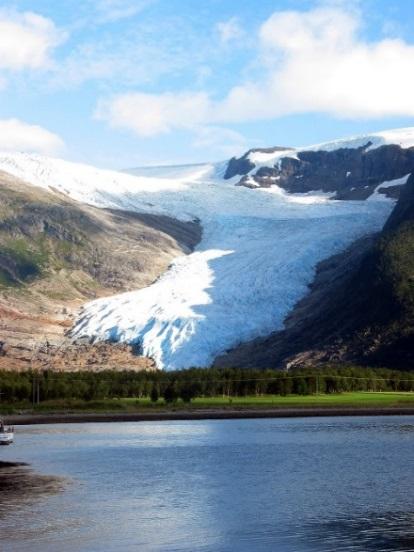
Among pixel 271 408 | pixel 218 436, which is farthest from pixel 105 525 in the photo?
pixel 271 408

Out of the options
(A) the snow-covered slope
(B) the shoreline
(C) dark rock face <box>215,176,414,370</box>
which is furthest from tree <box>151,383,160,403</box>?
(A) the snow-covered slope

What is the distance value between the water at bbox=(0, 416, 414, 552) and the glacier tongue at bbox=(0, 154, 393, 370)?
6458 cm

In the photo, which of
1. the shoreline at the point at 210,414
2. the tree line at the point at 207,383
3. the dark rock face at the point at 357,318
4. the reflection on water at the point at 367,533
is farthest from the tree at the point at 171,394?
the reflection on water at the point at 367,533

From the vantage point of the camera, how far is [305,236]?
158 meters

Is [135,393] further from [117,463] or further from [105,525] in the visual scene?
[105,525]

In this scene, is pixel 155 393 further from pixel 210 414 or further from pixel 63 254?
pixel 63 254

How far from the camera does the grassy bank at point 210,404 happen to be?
90438 millimetres

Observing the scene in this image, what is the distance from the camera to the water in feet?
110

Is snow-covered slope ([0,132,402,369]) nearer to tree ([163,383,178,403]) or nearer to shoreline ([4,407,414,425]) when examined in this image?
tree ([163,383,178,403])

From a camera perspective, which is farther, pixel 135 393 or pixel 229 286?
pixel 229 286

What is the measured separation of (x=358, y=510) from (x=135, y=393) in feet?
215

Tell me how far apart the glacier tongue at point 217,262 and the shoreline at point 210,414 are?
4200 centimetres

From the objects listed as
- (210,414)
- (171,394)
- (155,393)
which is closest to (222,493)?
(210,414)

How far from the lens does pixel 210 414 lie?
8912 centimetres
